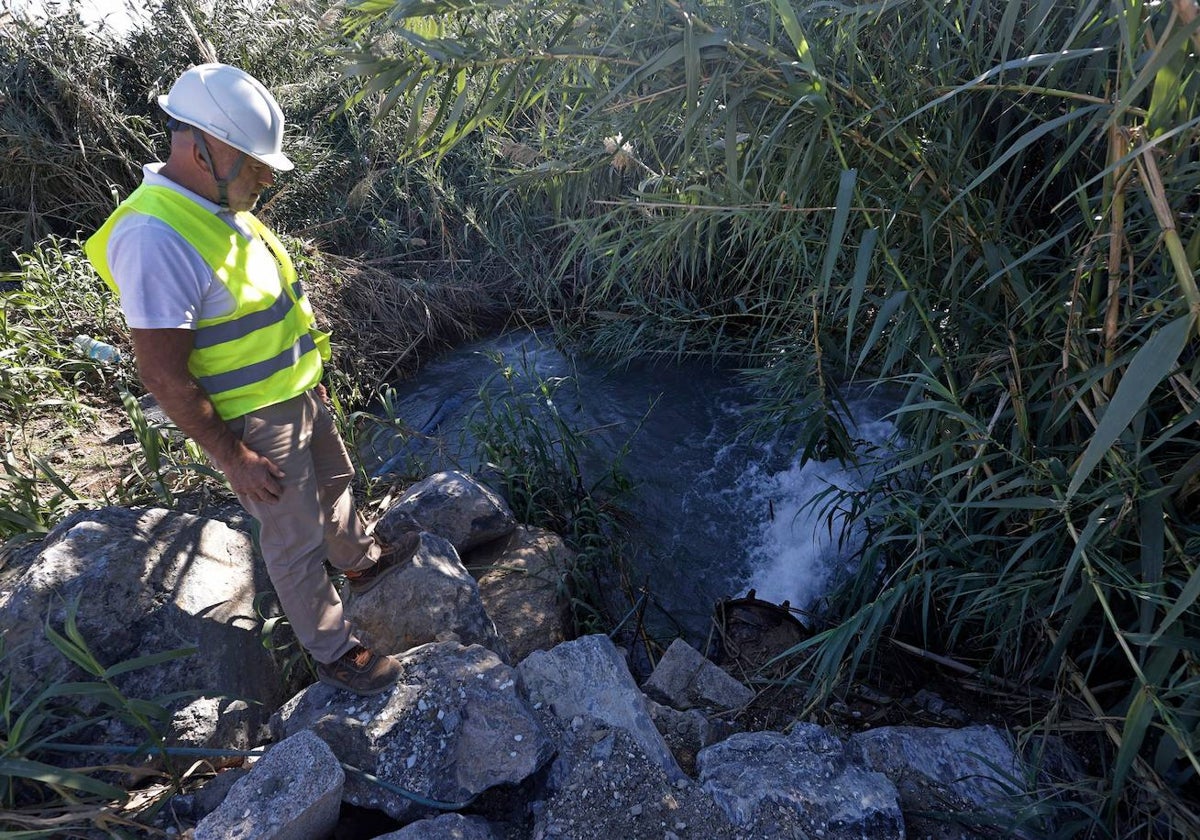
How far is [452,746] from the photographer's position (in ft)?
6.51

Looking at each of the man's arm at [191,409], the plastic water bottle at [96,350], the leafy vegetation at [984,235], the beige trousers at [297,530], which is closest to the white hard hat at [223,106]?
the leafy vegetation at [984,235]

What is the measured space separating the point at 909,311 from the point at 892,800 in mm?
1462

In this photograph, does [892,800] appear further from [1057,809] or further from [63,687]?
[63,687]

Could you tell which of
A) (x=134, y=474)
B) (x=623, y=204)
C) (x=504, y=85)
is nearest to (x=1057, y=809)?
(x=623, y=204)

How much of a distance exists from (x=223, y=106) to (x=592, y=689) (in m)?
1.84

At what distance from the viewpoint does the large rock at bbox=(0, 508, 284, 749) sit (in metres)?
2.19

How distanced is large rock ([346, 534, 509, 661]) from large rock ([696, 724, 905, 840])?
3.10 feet

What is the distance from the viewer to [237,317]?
2.10 metres

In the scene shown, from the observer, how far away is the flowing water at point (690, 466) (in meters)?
3.65

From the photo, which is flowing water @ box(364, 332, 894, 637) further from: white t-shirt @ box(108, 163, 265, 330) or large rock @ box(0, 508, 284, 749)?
white t-shirt @ box(108, 163, 265, 330)

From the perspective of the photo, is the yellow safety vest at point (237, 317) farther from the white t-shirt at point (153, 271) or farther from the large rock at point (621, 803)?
the large rock at point (621, 803)

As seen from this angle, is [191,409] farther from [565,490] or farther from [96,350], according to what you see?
[96,350]

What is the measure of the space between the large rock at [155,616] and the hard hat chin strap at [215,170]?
1182 mm

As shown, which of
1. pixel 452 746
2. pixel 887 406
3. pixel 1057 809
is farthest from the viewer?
pixel 887 406
